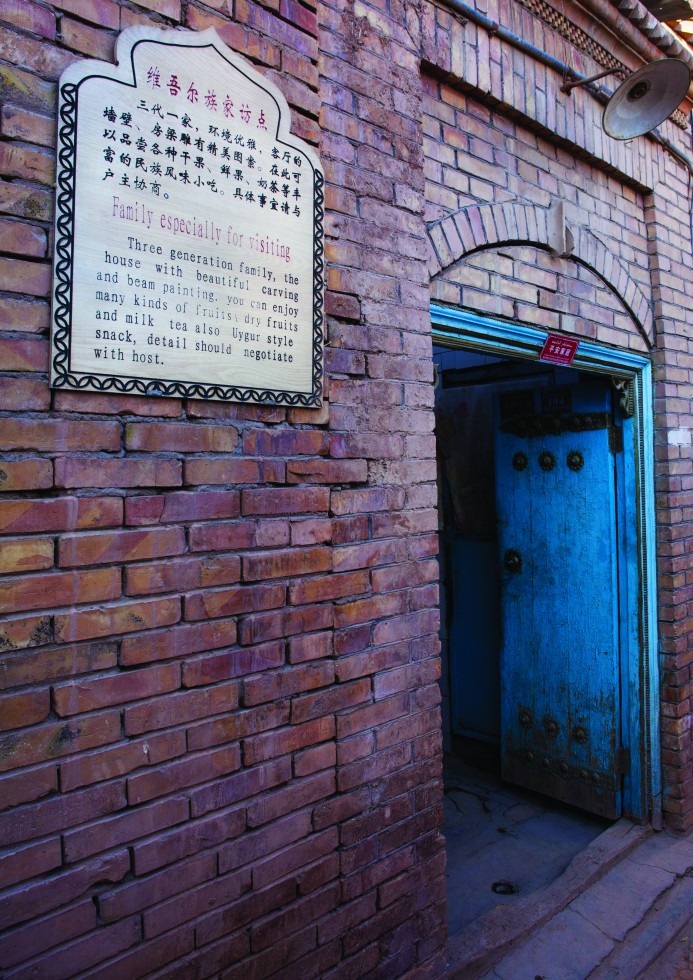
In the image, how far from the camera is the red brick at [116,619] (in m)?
1.43

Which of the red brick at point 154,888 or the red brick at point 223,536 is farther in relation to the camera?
the red brick at point 223,536

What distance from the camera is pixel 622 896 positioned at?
308 centimetres

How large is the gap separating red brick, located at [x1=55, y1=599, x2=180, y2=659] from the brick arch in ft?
4.95

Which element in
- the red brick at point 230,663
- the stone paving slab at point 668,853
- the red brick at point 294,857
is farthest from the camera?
the stone paving slab at point 668,853

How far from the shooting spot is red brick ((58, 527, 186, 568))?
1437 millimetres

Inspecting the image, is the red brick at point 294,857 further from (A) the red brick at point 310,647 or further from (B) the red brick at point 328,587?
(B) the red brick at point 328,587

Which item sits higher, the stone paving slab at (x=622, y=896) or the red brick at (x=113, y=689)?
the red brick at (x=113, y=689)

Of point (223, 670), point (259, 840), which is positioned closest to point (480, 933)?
point (259, 840)

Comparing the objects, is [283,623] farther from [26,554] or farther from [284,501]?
[26,554]

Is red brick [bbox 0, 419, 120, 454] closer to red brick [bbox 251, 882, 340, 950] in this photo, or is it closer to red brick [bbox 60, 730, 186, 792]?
red brick [bbox 60, 730, 186, 792]

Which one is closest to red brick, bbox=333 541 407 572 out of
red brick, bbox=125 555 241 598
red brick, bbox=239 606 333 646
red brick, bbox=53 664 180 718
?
red brick, bbox=239 606 333 646

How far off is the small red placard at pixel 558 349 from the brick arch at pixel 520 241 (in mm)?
387

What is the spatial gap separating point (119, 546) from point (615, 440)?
118 inches

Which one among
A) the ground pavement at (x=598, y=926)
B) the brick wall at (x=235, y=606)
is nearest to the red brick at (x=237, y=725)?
the brick wall at (x=235, y=606)
